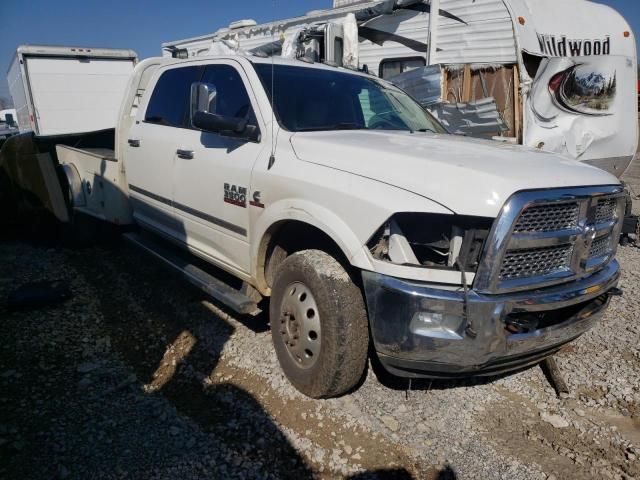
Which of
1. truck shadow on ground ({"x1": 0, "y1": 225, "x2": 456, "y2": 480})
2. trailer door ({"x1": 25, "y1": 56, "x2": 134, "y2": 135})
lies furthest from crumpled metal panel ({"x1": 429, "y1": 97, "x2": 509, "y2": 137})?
trailer door ({"x1": 25, "y1": 56, "x2": 134, "y2": 135})

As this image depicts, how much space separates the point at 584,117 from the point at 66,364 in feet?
22.3

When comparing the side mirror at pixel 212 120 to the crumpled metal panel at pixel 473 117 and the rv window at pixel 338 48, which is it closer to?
the crumpled metal panel at pixel 473 117

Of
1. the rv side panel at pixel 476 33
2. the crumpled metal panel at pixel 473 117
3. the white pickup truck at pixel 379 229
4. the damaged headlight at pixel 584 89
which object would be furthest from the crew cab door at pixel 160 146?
the damaged headlight at pixel 584 89

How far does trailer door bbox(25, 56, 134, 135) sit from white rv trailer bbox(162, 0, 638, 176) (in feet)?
22.5

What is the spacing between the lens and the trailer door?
37.4ft

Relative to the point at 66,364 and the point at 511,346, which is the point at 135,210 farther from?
the point at 511,346

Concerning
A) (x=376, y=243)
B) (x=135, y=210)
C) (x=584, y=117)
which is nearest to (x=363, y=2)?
(x=584, y=117)

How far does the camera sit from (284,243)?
3.33 meters

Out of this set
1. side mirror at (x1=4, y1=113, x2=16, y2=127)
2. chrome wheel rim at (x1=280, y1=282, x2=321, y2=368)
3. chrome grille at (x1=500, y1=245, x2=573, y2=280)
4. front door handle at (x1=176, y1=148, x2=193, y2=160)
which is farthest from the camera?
side mirror at (x1=4, y1=113, x2=16, y2=127)

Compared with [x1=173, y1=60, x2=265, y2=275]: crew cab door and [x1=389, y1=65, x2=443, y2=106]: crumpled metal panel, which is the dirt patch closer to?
[x1=173, y1=60, x2=265, y2=275]: crew cab door

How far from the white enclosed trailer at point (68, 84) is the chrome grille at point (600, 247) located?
11763 millimetres

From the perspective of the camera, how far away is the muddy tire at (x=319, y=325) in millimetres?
2602

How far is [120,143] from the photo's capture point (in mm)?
5055

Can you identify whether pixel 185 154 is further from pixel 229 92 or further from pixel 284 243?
pixel 284 243
